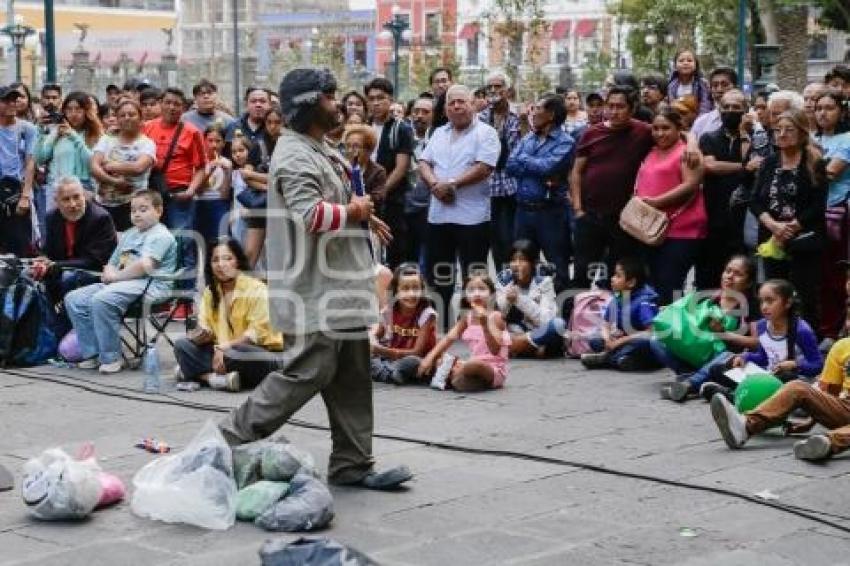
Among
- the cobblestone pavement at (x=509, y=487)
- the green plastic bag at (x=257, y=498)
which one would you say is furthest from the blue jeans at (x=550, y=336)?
the green plastic bag at (x=257, y=498)

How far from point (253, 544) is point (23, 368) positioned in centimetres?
503

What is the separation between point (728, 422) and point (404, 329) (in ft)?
9.39

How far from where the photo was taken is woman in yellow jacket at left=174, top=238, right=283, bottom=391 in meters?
9.56

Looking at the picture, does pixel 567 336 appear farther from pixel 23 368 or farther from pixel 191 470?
pixel 191 470

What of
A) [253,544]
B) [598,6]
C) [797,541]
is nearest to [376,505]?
[253,544]

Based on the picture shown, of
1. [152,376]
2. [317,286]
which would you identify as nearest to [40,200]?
[152,376]

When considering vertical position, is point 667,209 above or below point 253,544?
above

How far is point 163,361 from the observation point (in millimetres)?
10789

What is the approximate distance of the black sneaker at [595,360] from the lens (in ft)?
33.3

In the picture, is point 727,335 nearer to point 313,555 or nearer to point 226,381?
point 226,381

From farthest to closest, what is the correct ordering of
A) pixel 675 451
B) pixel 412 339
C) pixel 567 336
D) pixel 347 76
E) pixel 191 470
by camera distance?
pixel 347 76
pixel 567 336
pixel 412 339
pixel 675 451
pixel 191 470

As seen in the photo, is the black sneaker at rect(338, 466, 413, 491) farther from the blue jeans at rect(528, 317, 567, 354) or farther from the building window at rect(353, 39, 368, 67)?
the building window at rect(353, 39, 368, 67)

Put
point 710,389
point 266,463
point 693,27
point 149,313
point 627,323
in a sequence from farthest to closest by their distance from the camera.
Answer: point 693,27 < point 149,313 < point 627,323 < point 710,389 < point 266,463

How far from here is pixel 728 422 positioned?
7590 mm
